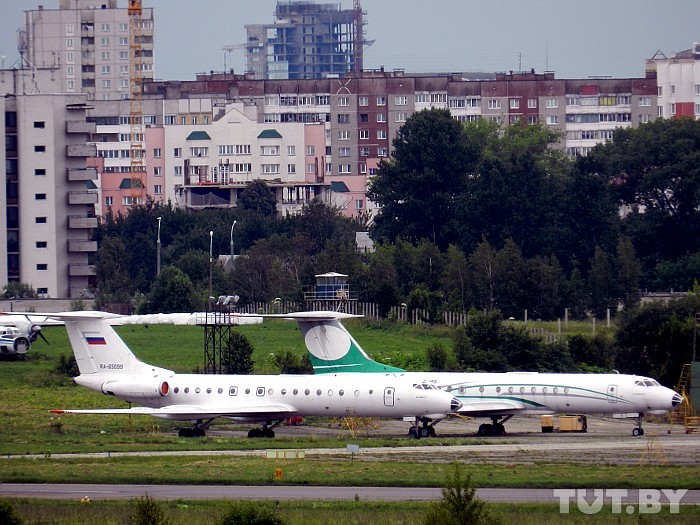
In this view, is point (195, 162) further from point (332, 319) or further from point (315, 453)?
point (315, 453)

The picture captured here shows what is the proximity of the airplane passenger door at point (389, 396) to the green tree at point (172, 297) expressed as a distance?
47455mm

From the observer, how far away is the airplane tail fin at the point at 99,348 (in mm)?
48250

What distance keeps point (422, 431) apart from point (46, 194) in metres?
83.5

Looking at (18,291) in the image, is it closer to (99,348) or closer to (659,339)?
(659,339)

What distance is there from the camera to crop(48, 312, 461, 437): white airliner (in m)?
46.5

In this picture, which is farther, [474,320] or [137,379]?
[474,320]

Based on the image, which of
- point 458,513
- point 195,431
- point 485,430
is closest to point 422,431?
point 485,430

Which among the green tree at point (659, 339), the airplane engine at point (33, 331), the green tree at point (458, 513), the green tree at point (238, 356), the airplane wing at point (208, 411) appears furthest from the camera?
the airplane engine at point (33, 331)

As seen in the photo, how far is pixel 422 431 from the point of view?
153ft

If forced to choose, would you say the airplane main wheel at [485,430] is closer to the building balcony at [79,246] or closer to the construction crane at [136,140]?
the building balcony at [79,246]

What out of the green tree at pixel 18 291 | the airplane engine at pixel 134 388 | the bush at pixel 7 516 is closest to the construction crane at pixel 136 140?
the green tree at pixel 18 291

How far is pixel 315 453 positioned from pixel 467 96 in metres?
152

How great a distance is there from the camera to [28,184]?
12425 centimetres

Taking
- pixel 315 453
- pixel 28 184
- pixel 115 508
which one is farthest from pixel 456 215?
pixel 115 508
